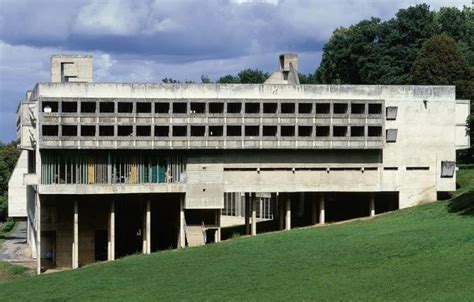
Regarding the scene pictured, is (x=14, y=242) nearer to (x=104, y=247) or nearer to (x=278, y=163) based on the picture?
(x=104, y=247)

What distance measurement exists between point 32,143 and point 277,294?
30667 millimetres

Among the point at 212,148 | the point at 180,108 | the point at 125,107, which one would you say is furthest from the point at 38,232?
the point at 212,148

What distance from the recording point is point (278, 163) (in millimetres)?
61688

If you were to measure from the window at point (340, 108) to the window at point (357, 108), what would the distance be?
0.62 meters

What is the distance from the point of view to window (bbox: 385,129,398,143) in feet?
205

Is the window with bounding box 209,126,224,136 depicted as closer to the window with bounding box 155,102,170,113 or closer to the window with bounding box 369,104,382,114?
the window with bounding box 155,102,170,113

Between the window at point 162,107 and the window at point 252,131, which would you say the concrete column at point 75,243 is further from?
the window at point 252,131

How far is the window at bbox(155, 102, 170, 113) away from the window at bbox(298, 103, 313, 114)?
9.20 metres

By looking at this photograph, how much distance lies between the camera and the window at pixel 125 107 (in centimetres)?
→ 5931

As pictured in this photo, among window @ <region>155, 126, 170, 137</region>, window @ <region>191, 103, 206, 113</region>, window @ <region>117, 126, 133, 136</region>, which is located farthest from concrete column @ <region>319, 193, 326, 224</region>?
window @ <region>117, 126, 133, 136</region>

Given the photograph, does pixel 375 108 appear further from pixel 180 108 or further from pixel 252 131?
pixel 180 108

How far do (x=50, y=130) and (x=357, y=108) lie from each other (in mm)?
21408

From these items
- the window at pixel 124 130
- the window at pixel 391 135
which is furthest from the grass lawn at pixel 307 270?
the window at pixel 124 130

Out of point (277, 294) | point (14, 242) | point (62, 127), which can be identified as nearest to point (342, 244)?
point (277, 294)
